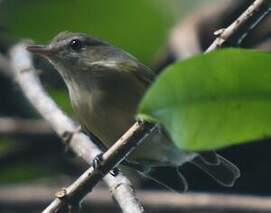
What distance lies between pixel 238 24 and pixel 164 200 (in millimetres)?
2273

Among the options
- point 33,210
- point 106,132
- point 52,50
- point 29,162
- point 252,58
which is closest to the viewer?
point 252,58

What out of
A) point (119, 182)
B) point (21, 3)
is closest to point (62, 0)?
point (21, 3)

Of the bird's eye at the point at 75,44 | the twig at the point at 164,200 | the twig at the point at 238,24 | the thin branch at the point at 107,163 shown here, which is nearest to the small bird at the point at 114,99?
the bird's eye at the point at 75,44

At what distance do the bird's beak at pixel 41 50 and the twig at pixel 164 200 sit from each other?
867 mm

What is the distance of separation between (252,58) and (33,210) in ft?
10.9

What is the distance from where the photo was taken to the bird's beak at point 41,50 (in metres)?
3.51

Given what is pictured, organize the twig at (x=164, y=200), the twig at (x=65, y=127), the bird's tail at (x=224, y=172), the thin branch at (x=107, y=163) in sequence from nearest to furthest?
the thin branch at (x=107, y=163), the twig at (x=65, y=127), the twig at (x=164, y=200), the bird's tail at (x=224, y=172)

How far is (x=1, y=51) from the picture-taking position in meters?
5.18

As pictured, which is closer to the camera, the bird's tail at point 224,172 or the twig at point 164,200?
the twig at point 164,200

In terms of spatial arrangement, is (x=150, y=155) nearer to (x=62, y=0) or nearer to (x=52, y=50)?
(x=52, y=50)

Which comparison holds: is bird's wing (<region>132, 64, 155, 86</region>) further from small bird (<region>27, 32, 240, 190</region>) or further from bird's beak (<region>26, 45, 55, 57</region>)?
bird's beak (<region>26, 45, 55, 57</region>)

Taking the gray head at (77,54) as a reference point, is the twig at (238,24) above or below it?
below

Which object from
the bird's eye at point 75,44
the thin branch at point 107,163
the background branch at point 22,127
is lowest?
the thin branch at point 107,163

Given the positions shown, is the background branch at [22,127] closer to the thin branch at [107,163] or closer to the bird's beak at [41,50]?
the bird's beak at [41,50]
